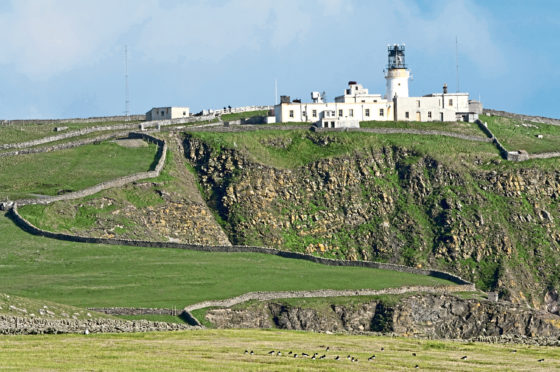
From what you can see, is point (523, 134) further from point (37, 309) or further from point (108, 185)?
point (37, 309)

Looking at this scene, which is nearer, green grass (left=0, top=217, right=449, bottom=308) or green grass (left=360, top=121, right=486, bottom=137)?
green grass (left=0, top=217, right=449, bottom=308)

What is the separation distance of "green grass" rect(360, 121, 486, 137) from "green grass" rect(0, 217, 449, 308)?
40.4 metres

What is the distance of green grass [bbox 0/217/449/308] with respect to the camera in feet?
370

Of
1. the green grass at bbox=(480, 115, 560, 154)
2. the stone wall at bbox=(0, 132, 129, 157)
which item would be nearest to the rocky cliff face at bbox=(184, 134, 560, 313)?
the green grass at bbox=(480, 115, 560, 154)

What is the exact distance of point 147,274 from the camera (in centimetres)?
12038

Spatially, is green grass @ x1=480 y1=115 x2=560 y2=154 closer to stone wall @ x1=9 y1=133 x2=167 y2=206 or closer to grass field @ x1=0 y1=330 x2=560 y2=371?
stone wall @ x1=9 y1=133 x2=167 y2=206

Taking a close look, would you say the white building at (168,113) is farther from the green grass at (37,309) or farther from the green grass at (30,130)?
the green grass at (37,309)

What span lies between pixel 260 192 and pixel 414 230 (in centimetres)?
1591

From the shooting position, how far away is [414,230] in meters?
151

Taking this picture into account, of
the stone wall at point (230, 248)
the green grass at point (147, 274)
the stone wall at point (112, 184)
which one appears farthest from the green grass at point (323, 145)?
the green grass at point (147, 274)

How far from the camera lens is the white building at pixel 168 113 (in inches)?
7229

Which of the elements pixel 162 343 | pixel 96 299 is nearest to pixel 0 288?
pixel 96 299

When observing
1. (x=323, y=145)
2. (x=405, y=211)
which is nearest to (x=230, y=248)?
(x=405, y=211)

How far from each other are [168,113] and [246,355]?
338 feet
